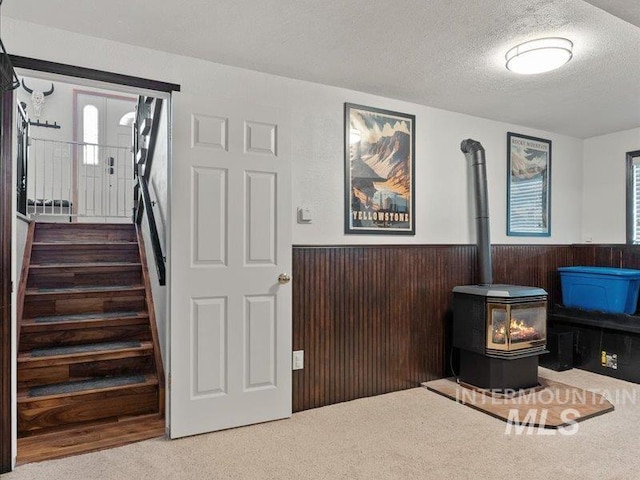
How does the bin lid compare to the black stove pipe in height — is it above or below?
below

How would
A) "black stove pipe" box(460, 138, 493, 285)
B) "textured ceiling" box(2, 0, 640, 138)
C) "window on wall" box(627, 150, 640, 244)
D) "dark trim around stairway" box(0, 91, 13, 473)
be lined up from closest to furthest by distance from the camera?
"textured ceiling" box(2, 0, 640, 138)
"dark trim around stairway" box(0, 91, 13, 473)
"black stove pipe" box(460, 138, 493, 285)
"window on wall" box(627, 150, 640, 244)

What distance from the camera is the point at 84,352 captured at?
302 cm

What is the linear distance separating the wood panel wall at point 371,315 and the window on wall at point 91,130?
4446 mm

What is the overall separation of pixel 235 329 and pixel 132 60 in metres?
1.73

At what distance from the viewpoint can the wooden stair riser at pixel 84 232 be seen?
422 centimetres

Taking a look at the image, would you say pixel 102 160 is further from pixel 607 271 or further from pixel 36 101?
pixel 607 271

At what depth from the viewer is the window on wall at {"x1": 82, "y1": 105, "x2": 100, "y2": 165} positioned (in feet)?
20.0

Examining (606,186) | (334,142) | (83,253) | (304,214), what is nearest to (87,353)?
(83,253)

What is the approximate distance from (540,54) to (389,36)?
0.87m

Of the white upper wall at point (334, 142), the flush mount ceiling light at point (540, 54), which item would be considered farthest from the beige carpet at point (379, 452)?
the flush mount ceiling light at point (540, 54)

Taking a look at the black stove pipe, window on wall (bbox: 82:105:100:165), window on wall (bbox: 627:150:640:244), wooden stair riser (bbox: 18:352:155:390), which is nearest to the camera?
wooden stair riser (bbox: 18:352:155:390)

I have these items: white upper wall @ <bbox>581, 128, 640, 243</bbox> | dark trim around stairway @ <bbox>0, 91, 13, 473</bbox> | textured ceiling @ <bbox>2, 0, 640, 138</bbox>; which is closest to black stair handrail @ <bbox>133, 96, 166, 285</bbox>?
dark trim around stairway @ <bbox>0, 91, 13, 473</bbox>

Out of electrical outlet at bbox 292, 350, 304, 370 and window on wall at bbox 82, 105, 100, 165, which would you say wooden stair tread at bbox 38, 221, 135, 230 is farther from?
electrical outlet at bbox 292, 350, 304, 370

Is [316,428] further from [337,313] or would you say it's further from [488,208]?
[488,208]
